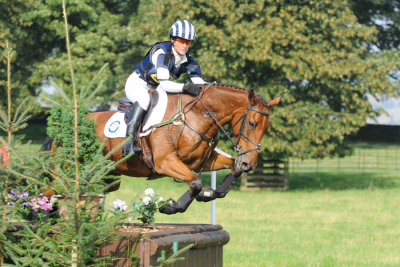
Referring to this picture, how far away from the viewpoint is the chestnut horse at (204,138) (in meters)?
6.89

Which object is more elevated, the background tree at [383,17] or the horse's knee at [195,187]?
the background tree at [383,17]

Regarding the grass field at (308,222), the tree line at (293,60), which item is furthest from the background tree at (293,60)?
the grass field at (308,222)

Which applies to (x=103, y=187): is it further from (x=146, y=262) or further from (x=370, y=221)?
(x=370, y=221)

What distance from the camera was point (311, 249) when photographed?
11.9 meters

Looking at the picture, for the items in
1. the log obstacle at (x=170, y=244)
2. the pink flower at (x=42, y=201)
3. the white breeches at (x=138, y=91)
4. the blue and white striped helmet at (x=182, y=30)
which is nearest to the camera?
the log obstacle at (x=170, y=244)

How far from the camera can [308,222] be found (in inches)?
635

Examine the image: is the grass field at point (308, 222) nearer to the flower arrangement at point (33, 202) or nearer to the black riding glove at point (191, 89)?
the flower arrangement at point (33, 202)

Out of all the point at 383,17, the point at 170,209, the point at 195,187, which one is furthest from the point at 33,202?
the point at 383,17

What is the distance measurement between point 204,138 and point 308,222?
379 inches

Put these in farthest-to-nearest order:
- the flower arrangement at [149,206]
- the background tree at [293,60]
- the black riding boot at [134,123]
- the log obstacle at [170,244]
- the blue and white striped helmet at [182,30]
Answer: the background tree at [293,60] → the black riding boot at [134,123] → the blue and white striped helmet at [182,30] → the flower arrangement at [149,206] → the log obstacle at [170,244]

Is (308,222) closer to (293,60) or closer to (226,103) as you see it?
(293,60)

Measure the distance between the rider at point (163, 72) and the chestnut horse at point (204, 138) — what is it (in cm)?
20

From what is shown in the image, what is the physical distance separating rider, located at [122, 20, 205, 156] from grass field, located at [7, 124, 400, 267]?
3.18 ft

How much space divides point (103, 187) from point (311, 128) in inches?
721
